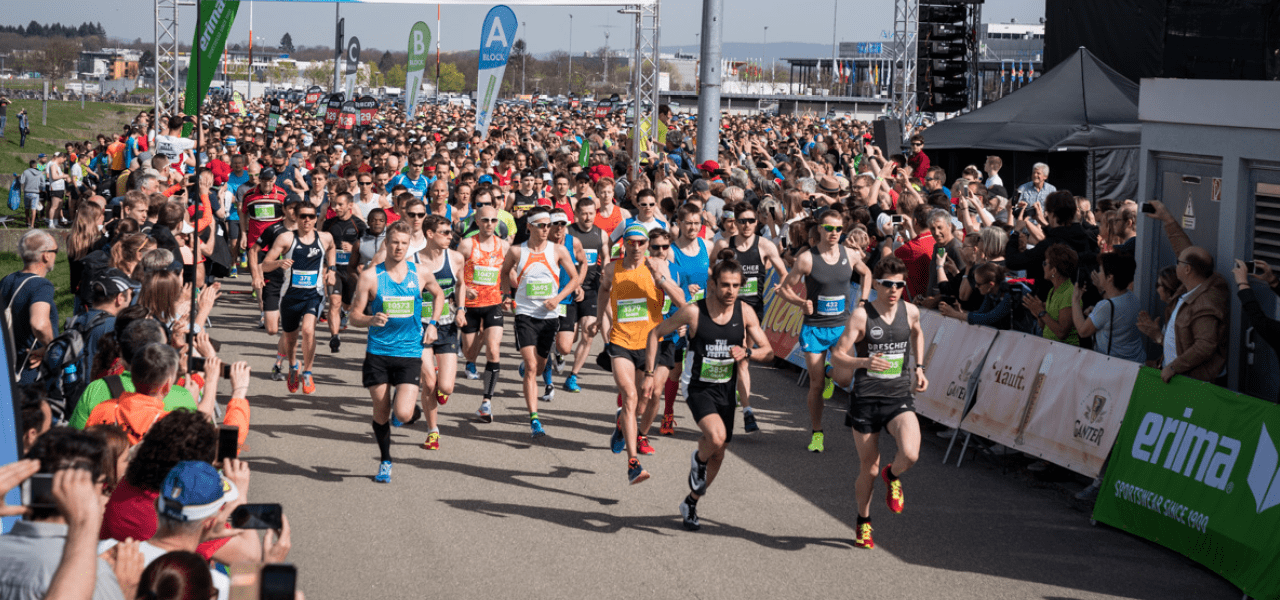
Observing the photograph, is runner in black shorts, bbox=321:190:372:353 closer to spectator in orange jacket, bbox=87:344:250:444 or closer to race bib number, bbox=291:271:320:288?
race bib number, bbox=291:271:320:288

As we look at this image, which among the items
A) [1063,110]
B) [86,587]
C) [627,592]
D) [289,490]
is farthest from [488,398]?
[1063,110]

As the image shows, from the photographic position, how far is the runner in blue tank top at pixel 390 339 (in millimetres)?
8609

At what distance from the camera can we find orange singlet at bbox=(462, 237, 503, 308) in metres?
10.6

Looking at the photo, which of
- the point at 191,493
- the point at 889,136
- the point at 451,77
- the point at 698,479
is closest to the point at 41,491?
the point at 191,493

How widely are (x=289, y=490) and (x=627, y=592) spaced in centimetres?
→ 296

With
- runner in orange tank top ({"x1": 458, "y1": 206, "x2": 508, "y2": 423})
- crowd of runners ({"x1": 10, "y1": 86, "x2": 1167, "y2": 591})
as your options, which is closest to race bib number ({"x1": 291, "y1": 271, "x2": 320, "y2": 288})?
crowd of runners ({"x1": 10, "y1": 86, "x2": 1167, "y2": 591})

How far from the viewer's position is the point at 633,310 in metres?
9.14

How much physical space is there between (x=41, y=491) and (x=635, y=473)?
533 cm

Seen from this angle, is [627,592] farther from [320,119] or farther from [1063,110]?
[320,119]

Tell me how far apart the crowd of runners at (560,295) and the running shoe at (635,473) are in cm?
2

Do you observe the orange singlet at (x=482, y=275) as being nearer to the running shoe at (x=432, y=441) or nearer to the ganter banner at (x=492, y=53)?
the running shoe at (x=432, y=441)

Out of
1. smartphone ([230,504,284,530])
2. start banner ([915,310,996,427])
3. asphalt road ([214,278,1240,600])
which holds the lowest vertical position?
asphalt road ([214,278,1240,600])

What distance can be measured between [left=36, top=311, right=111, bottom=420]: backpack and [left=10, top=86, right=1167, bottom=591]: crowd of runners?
0.06ft

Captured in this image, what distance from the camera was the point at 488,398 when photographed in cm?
1058
